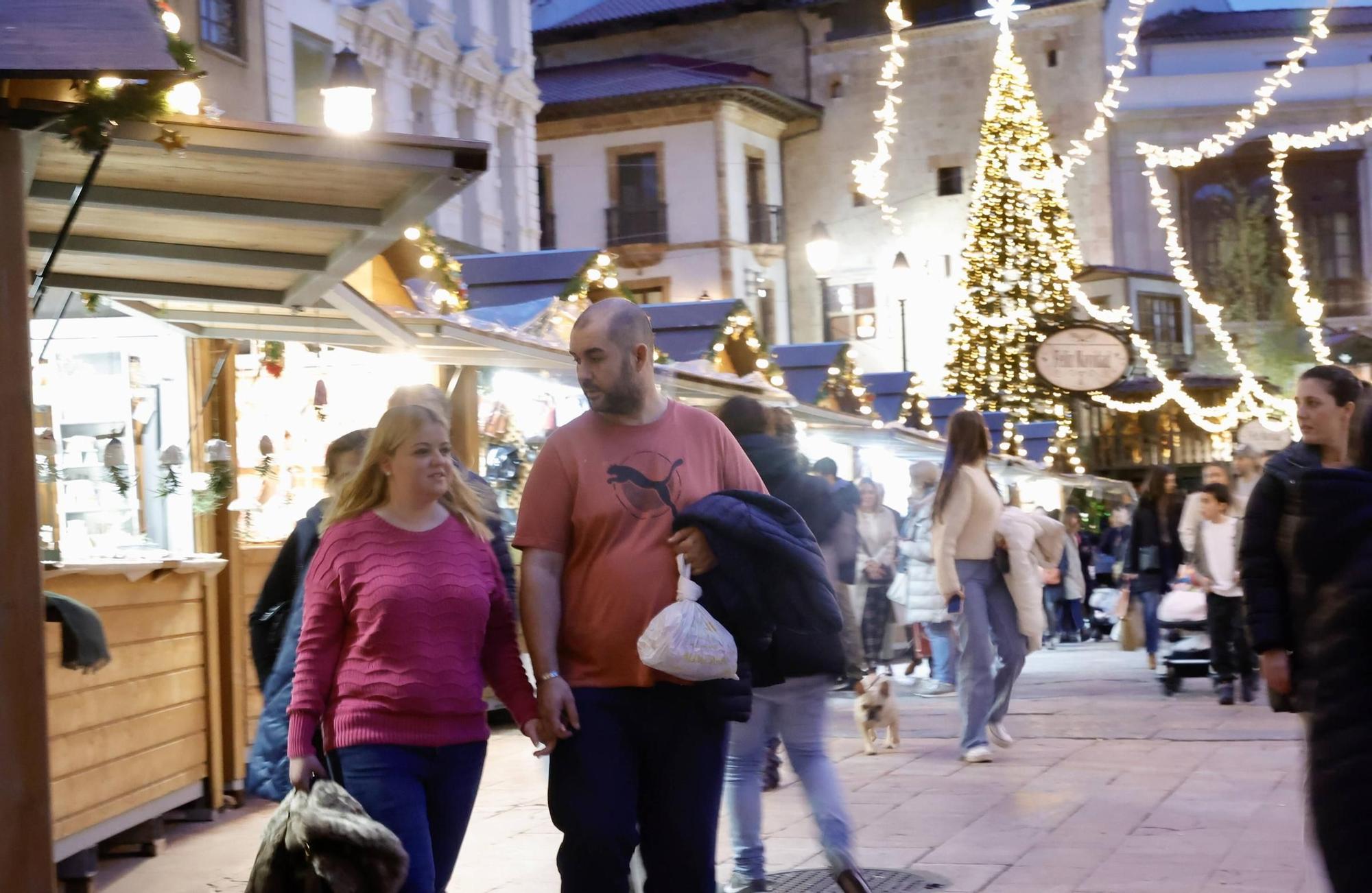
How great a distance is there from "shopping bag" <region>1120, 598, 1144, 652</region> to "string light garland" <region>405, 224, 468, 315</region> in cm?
681

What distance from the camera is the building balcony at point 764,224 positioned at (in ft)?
165

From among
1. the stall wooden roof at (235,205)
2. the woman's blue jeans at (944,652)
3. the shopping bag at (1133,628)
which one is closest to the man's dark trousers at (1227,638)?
the woman's blue jeans at (944,652)

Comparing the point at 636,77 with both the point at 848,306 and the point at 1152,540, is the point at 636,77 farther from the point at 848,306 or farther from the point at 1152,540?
the point at 1152,540

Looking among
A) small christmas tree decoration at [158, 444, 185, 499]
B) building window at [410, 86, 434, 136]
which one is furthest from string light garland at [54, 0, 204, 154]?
building window at [410, 86, 434, 136]

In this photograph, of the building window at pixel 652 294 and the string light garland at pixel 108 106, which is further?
the building window at pixel 652 294

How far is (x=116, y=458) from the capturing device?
916cm

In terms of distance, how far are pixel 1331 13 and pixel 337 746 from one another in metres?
61.3

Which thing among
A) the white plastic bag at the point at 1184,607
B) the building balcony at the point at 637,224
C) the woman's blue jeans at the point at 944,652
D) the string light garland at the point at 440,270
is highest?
the building balcony at the point at 637,224

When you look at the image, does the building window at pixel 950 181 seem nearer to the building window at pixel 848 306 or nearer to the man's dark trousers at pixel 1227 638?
the building window at pixel 848 306

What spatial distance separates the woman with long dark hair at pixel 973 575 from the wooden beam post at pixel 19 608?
21.9 feet

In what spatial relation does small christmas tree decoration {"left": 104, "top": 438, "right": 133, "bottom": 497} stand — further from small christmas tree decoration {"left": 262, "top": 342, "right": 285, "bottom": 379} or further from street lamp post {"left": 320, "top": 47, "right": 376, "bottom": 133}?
street lamp post {"left": 320, "top": 47, "right": 376, "bottom": 133}

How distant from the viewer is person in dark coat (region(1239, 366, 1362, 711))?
5383mm

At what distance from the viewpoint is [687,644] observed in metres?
4.50

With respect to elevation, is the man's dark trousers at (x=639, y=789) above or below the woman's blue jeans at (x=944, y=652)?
above
